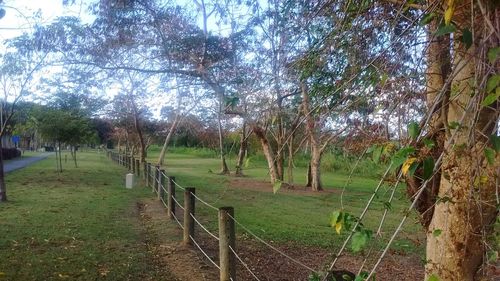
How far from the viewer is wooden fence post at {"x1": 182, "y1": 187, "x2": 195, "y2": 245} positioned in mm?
7945

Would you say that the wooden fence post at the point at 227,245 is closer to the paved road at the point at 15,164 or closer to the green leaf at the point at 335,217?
the green leaf at the point at 335,217

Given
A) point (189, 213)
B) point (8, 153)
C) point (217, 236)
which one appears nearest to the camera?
point (189, 213)

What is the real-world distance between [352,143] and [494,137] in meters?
2.20

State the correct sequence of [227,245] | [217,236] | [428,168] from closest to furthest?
[428,168], [227,245], [217,236]

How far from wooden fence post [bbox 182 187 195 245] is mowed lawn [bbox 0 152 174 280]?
71 cm

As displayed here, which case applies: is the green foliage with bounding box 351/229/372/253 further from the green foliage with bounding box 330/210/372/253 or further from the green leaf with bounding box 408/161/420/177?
the green leaf with bounding box 408/161/420/177

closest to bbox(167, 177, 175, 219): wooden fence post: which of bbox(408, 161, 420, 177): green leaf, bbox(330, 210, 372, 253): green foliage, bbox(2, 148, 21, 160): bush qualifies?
bbox(330, 210, 372, 253): green foliage

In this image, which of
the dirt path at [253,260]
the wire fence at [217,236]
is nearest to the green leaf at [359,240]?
the wire fence at [217,236]

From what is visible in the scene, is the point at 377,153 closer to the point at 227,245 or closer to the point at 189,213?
the point at 227,245

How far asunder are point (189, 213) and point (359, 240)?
6511 mm

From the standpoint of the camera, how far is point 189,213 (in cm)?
800

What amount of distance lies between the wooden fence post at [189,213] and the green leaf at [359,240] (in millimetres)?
6354

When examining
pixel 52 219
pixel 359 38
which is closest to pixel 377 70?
pixel 359 38

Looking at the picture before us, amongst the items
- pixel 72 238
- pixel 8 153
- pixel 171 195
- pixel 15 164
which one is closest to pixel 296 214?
pixel 171 195
